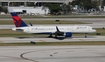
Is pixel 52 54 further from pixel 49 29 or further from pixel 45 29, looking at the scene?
pixel 49 29

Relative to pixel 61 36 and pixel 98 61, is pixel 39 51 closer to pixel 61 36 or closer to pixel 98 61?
pixel 98 61

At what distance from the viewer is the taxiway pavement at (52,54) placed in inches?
1492

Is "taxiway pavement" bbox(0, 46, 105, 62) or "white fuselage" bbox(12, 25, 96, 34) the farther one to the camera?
"white fuselage" bbox(12, 25, 96, 34)

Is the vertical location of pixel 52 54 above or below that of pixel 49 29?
above

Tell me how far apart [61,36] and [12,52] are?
21013mm

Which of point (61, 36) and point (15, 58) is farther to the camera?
→ point (61, 36)

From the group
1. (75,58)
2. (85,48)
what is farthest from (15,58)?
(85,48)

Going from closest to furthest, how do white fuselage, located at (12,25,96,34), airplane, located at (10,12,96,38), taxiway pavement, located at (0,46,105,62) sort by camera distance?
taxiway pavement, located at (0,46,105,62)
airplane, located at (10,12,96,38)
white fuselage, located at (12,25,96,34)

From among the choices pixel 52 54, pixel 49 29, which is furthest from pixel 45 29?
pixel 52 54

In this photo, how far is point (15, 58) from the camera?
126ft

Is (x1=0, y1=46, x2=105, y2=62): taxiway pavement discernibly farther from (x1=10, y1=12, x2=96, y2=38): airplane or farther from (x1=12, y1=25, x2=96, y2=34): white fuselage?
(x1=12, y1=25, x2=96, y2=34): white fuselage

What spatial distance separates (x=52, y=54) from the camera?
41.9 meters

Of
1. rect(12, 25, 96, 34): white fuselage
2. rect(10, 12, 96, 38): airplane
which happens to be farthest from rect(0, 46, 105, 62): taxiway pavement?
rect(12, 25, 96, 34): white fuselage

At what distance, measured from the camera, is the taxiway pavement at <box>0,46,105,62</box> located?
3791 centimetres
